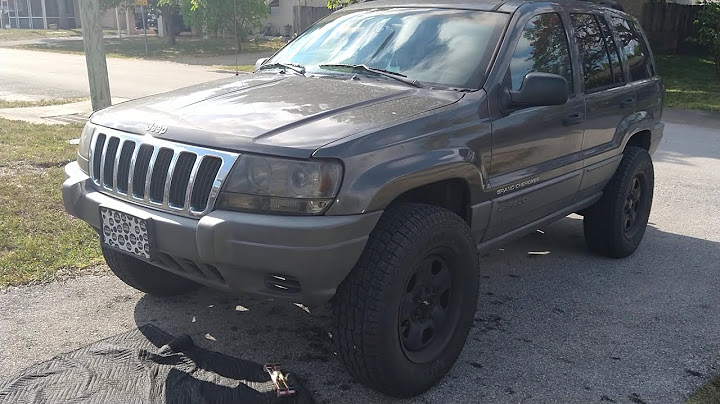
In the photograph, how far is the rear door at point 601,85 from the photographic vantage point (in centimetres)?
464

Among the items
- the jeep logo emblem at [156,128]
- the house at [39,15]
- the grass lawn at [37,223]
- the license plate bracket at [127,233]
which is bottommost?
the grass lawn at [37,223]

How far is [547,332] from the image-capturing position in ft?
13.2

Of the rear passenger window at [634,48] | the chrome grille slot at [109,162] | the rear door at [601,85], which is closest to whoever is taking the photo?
the chrome grille slot at [109,162]

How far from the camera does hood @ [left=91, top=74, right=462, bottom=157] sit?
9.81 feet

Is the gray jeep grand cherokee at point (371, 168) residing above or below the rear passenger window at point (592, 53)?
below

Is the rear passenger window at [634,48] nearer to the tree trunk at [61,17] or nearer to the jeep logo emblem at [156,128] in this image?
the jeep logo emblem at [156,128]

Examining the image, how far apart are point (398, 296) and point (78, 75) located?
1788 centimetres

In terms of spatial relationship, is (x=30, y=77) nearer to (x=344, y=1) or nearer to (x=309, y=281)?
(x=344, y=1)

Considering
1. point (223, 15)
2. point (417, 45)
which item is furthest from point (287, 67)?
point (223, 15)

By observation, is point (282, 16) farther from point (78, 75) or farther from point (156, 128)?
A: point (156, 128)

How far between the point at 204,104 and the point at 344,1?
14.3 metres

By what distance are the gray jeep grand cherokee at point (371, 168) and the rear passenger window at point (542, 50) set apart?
1cm

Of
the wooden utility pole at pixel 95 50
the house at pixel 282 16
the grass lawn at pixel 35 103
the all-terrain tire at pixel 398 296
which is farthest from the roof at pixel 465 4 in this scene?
the house at pixel 282 16

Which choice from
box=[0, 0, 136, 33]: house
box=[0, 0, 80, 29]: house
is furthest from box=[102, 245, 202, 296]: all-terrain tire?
box=[0, 0, 80, 29]: house
